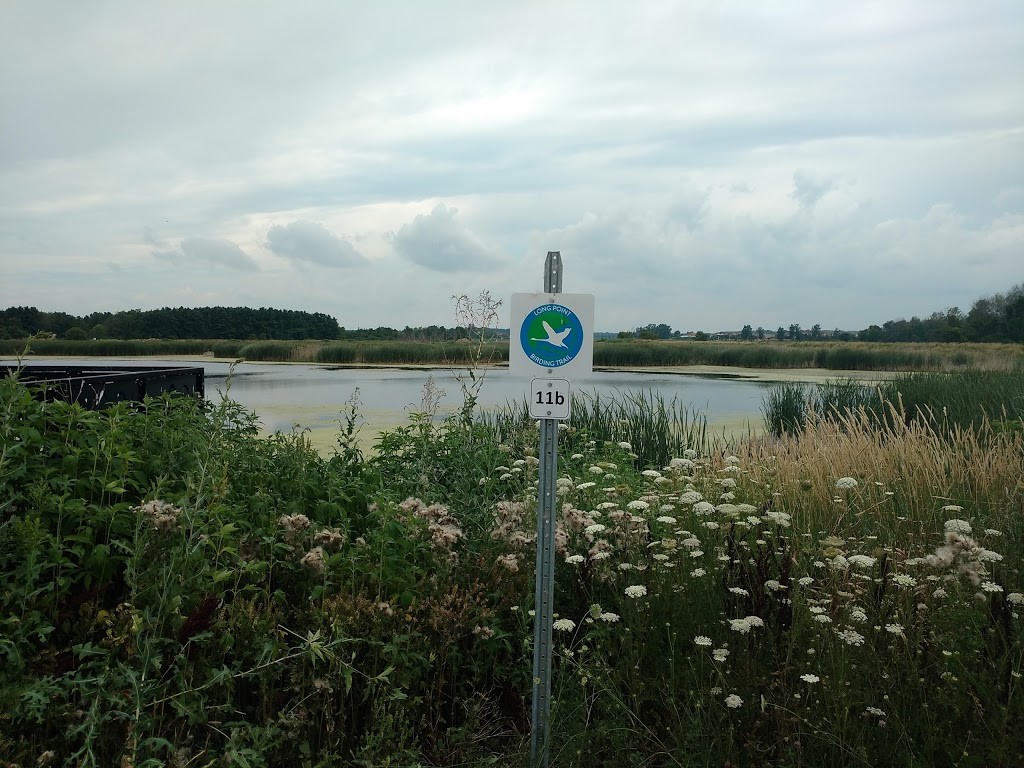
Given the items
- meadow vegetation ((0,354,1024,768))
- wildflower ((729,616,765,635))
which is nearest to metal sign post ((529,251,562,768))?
meadow vegetation ((0,354,1024,768))

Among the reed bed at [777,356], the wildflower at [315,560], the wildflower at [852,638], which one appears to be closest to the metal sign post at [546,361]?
the wildflower at [315,560]

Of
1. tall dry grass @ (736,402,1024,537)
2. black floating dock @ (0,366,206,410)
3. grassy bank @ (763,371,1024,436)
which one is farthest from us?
grassy bank @ (763,371,1024,436)

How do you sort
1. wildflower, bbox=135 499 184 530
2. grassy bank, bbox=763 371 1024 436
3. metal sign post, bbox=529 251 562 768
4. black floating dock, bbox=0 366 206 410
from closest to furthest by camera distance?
wildflower, bbox=135 499 184 530
metal sign post, bbox=529 251 562 768
black floating dock, bbox=0 366 206 410
grassy bank, bbox=763 371 1024 436

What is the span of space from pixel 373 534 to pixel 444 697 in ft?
2.54

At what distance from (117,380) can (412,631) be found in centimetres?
526

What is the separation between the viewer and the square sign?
292 cm

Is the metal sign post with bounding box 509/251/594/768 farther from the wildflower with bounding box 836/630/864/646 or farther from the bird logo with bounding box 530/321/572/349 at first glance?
the wildflower with bounding box 836/630/864/646

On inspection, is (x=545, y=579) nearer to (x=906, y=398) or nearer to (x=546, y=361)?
(x=546, y=361)

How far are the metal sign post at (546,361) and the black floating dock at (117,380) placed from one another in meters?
4.25

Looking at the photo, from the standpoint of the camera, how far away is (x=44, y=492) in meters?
2.93

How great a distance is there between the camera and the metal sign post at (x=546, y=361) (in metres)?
2.89

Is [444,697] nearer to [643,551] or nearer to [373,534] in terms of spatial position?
[373,534]

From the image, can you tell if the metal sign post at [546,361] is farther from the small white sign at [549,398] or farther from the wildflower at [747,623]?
the wildflower at [747,623]

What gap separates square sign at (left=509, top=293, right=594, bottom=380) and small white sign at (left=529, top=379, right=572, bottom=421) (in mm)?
35
